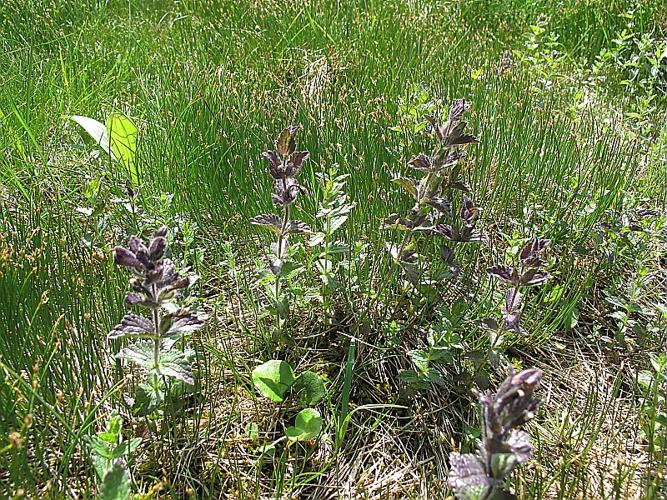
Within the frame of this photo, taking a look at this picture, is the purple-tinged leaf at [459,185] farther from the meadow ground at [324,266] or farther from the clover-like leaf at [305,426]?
the clover-like leaf at [305,426]

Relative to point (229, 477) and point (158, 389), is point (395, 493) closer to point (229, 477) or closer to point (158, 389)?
point (229, 477)

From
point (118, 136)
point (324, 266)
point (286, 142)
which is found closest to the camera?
point (286, 142)

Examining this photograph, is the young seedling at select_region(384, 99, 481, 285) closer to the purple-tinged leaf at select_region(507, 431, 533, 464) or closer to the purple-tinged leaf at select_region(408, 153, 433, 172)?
the purple-tinged leaf at select_region(408, 153, 433, 172)

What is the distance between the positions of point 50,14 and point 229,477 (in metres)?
3.93

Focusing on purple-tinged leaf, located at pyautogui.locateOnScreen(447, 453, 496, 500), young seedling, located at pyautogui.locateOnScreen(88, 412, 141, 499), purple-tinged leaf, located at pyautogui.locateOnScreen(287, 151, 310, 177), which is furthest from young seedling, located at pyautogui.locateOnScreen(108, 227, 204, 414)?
purple-tinged leaf, located at pyautogui.locateOnScreen(447, 453, 496, 500)

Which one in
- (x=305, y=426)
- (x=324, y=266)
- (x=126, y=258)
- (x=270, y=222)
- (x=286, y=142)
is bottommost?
(x=305, y=426)

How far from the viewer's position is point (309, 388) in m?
1.73

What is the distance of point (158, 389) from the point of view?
58.4 inches

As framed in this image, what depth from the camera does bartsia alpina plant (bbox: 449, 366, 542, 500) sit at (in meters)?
1.04

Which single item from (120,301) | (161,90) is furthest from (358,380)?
(161,90)

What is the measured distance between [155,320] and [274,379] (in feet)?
1.61

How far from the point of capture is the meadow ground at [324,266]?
1574 mm

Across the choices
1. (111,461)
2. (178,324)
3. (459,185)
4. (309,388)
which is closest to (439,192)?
(459,185)

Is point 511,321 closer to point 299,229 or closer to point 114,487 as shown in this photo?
point 299,229
